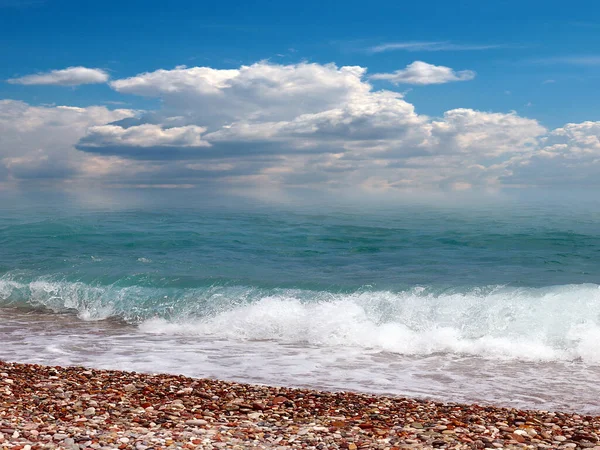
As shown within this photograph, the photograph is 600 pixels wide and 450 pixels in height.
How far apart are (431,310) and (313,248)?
45.6 ft

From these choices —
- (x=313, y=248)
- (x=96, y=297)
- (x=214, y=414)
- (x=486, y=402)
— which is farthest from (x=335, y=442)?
(x=313, y=248)

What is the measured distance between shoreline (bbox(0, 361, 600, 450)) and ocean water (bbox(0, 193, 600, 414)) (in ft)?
5.66

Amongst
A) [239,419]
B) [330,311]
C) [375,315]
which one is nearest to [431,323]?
[375,315]

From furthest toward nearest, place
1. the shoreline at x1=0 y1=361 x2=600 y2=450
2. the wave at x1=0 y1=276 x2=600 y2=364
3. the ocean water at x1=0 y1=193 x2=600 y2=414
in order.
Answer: the wave at x1=0 y1=276 x2=600 y2=364 < the ocean water at x1=0 y1=193 x2=600 y2=414 < the shoreline at x1=0 y1=361 x2=600 y2=450

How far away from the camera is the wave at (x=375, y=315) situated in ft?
46.5

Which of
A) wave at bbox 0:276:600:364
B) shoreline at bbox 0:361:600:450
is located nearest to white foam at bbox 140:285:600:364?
wave at bbox 0:276:600:364

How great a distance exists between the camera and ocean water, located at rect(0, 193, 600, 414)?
38.9ft

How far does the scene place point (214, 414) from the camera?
8086mm

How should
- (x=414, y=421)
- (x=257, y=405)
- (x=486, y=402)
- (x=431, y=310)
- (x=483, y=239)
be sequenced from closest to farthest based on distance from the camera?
(x=414, y=421), (x=257, y=405), (x=486, y=402), (x=431, y=310), (x=483, y=239)

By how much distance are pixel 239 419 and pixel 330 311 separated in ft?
29.4

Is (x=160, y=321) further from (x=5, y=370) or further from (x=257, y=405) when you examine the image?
(x=257, y=405)

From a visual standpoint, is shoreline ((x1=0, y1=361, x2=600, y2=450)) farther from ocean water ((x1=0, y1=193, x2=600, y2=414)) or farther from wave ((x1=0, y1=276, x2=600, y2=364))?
wave ((x1=0, y1=276, x2=600, y2=364))

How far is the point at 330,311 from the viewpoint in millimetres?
16703

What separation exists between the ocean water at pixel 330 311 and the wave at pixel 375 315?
0.19 ft
